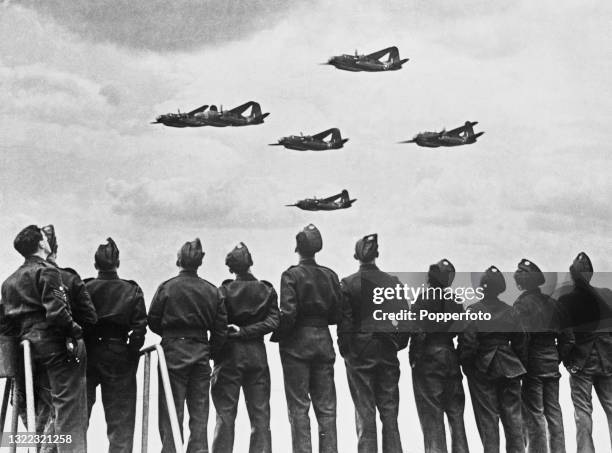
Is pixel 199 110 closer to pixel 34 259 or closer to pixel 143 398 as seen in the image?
pixel 34 259

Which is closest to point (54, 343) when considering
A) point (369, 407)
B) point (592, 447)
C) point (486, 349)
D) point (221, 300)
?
point (221, 300)

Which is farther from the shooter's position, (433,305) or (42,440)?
(433,305)

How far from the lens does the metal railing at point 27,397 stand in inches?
310

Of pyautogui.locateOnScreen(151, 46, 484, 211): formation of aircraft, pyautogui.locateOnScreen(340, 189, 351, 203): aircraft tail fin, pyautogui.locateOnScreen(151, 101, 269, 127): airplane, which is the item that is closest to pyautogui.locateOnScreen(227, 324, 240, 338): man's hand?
pyautogui.locateOnScreen(151, 46, 484, 211): formation of aircraft

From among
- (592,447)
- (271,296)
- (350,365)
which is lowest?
(592,447)

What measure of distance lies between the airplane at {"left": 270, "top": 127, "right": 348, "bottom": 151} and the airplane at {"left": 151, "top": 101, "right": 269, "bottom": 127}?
0.58 m

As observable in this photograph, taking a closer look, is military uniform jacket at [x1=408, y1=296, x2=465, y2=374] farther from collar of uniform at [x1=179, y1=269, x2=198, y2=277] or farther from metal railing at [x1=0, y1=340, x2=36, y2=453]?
metal railing at [x1=0, y1=340, x2=36, y2=453]

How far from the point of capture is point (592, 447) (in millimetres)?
10531

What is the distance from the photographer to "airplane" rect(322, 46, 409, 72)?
663 inches

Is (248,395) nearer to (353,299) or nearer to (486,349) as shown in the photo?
(353,299)

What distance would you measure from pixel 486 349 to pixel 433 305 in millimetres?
662

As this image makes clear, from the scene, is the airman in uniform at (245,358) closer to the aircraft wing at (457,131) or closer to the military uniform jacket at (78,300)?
the military uniform jacket at (78,300)

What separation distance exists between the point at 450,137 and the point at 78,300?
1046 cm

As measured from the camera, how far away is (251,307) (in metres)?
9.74
